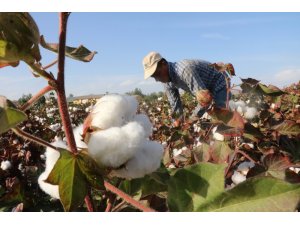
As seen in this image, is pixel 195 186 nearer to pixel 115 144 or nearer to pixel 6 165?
pixel 115 144

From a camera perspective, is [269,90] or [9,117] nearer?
[9,117]

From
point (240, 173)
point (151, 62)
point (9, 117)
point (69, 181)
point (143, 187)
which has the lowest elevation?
point (151, 62)

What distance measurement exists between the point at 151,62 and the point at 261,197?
356 cm

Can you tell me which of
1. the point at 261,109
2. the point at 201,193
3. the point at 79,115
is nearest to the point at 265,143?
the point at 261,109

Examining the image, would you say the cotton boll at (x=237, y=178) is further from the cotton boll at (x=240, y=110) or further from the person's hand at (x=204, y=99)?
the cotton boll at (x=240, y=110)

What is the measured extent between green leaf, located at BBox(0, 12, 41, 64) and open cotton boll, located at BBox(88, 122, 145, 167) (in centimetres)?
14

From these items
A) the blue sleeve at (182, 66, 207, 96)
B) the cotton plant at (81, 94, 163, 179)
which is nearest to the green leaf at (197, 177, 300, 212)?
the cotton plant at (81, 94, 163, 179)

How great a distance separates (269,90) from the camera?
1.11 m

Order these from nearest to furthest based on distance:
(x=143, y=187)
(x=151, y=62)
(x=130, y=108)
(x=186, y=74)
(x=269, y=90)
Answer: (x=130, y=108) < (x=143, y=187) < (x=269, y=90) < (x=186, y=74) < (x=151, y=62)

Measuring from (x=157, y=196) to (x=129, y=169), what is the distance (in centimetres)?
30

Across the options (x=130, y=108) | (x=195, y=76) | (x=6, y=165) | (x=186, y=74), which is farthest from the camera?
(x=186, y=74)

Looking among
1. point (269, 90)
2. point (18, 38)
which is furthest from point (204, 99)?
point (18, 38)

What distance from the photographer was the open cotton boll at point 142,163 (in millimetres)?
575

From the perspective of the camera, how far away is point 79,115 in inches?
200
